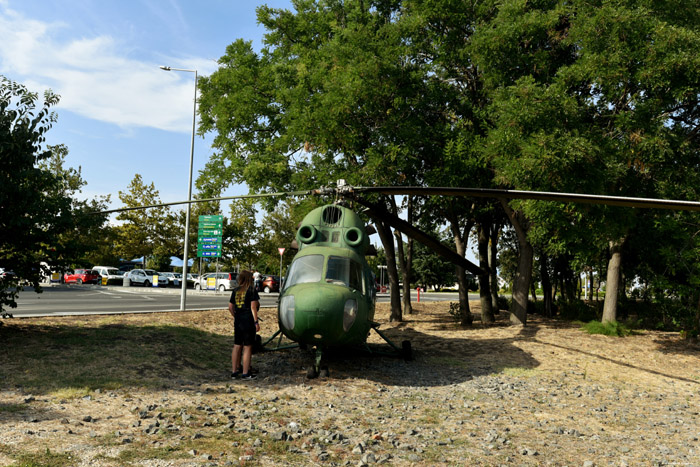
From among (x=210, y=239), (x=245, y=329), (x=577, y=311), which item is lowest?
(x=577, y=311)

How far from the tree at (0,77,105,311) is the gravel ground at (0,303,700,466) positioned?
361cm

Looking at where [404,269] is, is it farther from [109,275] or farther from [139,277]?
[109,275]

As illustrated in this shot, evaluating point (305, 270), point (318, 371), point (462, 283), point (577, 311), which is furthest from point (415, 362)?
point (577, 311)

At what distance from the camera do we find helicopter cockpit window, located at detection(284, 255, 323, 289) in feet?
29.7

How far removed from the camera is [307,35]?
19.7 meters

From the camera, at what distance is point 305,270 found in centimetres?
922

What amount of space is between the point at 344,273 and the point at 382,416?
299 cm

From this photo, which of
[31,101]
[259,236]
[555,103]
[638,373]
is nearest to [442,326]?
[638,373]

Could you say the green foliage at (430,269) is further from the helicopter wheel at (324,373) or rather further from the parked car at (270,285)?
the helicopter wheel at (324,373)

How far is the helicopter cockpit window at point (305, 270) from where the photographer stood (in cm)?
905

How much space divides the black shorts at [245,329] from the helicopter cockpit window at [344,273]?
1546mm

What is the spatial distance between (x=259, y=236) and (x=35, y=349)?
4396cm

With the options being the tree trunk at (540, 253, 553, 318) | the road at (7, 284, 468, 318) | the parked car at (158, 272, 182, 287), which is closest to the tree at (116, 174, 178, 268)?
the parked car at (158, 272, 182, 287)

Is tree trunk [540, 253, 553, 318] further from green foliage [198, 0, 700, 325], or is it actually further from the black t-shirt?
the black t-shirt
